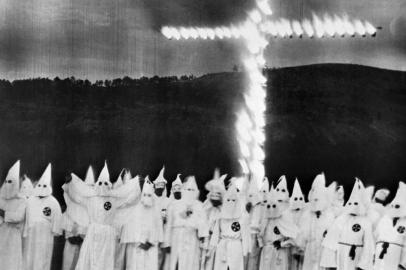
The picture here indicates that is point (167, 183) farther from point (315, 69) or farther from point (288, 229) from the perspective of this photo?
point (315, 69)

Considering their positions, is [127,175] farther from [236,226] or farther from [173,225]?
[236,226]

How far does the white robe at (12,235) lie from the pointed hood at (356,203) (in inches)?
147

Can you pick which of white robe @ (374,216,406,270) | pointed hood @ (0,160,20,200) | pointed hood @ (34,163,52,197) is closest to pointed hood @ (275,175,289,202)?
white robe @ (374,216,406,270)

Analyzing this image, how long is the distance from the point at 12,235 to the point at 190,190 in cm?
215

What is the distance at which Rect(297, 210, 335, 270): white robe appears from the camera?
945 centimetres

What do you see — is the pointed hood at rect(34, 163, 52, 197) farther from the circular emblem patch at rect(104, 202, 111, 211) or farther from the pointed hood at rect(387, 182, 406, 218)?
the pointed hood at rect(387, 182, 406, 218)

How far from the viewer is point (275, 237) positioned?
9.52 meters

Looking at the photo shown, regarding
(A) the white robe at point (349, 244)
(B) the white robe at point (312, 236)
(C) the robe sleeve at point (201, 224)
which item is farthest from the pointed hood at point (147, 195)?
(A) the white robe at point (349, 244)

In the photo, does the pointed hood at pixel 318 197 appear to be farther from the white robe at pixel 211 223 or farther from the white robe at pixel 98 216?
the white robe at pixel 98 216

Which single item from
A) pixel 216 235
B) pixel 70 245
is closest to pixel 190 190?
pixel 216 235

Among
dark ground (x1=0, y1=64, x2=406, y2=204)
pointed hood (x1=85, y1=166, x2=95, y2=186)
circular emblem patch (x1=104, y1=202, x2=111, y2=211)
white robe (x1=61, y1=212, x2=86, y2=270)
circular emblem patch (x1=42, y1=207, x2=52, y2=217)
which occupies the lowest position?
white robe (x1=61, y1=212, x2=86, y2=270)

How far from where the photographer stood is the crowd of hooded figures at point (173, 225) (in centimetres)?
939

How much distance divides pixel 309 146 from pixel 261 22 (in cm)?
165

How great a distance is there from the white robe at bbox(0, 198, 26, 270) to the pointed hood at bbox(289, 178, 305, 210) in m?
3.14
